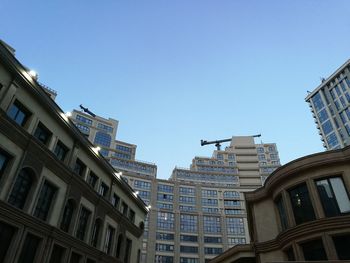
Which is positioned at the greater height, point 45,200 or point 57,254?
point 45,200

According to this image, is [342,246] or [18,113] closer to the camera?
[342,246]

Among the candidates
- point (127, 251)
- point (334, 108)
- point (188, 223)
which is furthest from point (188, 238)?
point (334, 108)

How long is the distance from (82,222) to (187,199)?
73.2 metres

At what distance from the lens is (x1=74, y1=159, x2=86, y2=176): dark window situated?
1044 inches

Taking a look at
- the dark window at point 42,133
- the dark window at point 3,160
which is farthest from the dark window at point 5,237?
the dark window at point 42,133

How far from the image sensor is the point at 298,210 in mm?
20766

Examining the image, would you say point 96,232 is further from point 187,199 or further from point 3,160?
point 187,199

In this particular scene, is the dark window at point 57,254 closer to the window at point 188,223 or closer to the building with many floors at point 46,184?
the building with many floors at point 46,184

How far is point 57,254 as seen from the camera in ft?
73.9

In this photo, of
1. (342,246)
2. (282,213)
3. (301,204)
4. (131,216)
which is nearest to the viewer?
(342,246)

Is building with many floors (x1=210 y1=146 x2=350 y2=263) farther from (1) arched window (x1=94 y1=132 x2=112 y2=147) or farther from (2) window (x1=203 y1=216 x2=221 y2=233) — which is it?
(1) arched window (x1=94 y1=132 x2=112 y2=147)

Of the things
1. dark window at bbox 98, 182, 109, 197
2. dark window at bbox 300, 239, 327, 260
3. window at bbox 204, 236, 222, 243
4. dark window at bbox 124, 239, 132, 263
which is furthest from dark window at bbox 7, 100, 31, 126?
window at bbox 204, 236, 222, 243

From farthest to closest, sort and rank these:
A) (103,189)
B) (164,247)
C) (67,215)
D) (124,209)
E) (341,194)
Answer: (164,247), (124,209), (103,189), (67,215), (341,194)

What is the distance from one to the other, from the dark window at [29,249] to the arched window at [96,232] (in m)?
7.79
